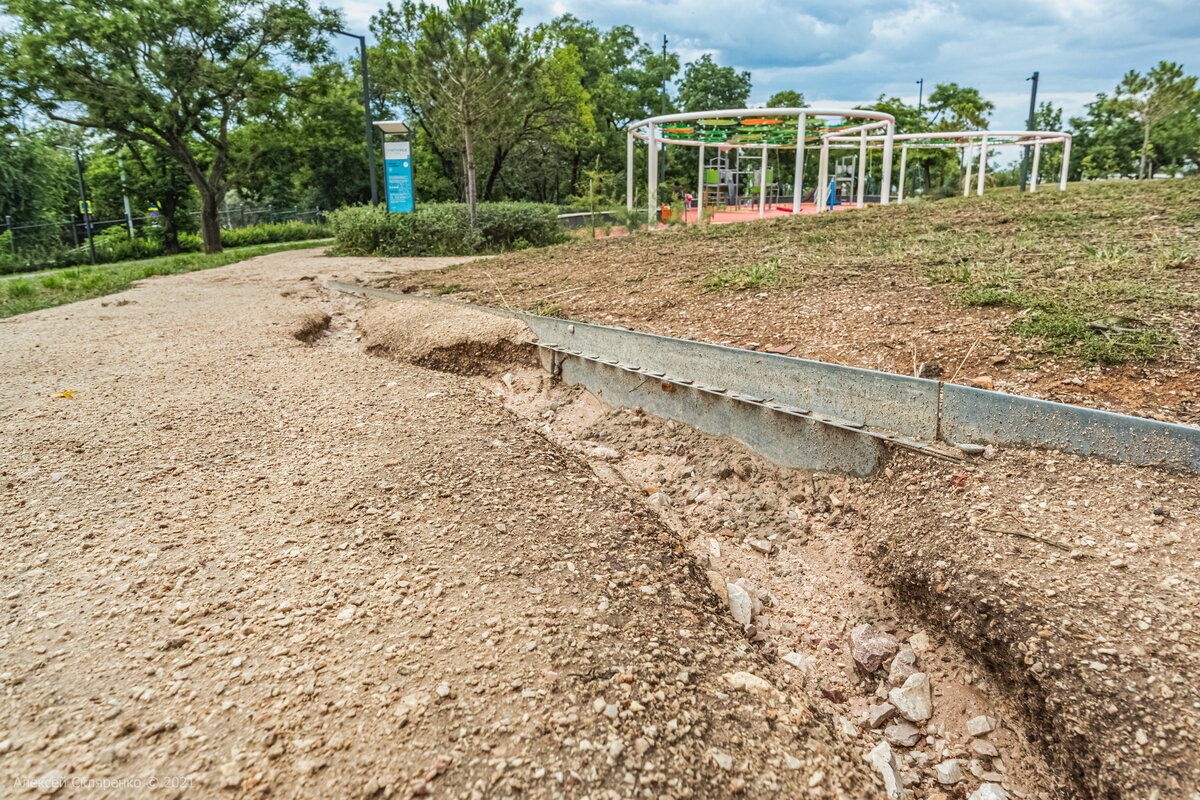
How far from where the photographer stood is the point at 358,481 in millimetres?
3176

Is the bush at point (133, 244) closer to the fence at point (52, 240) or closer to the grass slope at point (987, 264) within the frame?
the fence at point (52, 240)

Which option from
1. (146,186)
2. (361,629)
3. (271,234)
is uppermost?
(146,186)

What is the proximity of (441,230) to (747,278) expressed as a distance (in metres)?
10.4

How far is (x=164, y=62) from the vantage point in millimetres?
18344

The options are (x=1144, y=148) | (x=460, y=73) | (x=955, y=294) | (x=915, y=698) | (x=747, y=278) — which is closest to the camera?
(x=915, y=698)

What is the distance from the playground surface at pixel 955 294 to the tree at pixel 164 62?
14.2 metres

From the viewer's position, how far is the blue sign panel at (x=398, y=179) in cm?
1538

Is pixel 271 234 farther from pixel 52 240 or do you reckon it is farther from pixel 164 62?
pixel 164 62

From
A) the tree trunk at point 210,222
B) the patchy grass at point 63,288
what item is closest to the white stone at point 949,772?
the patchy grass at point 63,288

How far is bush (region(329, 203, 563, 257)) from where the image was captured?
14977 millimetres

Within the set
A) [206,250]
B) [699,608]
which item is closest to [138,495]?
[699,608]

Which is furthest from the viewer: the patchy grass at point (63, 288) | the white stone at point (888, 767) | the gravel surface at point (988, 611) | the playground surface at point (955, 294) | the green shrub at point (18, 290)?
the green shrub at point (18, 290)

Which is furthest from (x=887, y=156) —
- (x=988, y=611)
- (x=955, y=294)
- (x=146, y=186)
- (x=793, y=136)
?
(x=146, y=186)

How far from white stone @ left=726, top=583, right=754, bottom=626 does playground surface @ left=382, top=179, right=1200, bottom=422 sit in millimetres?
1471
